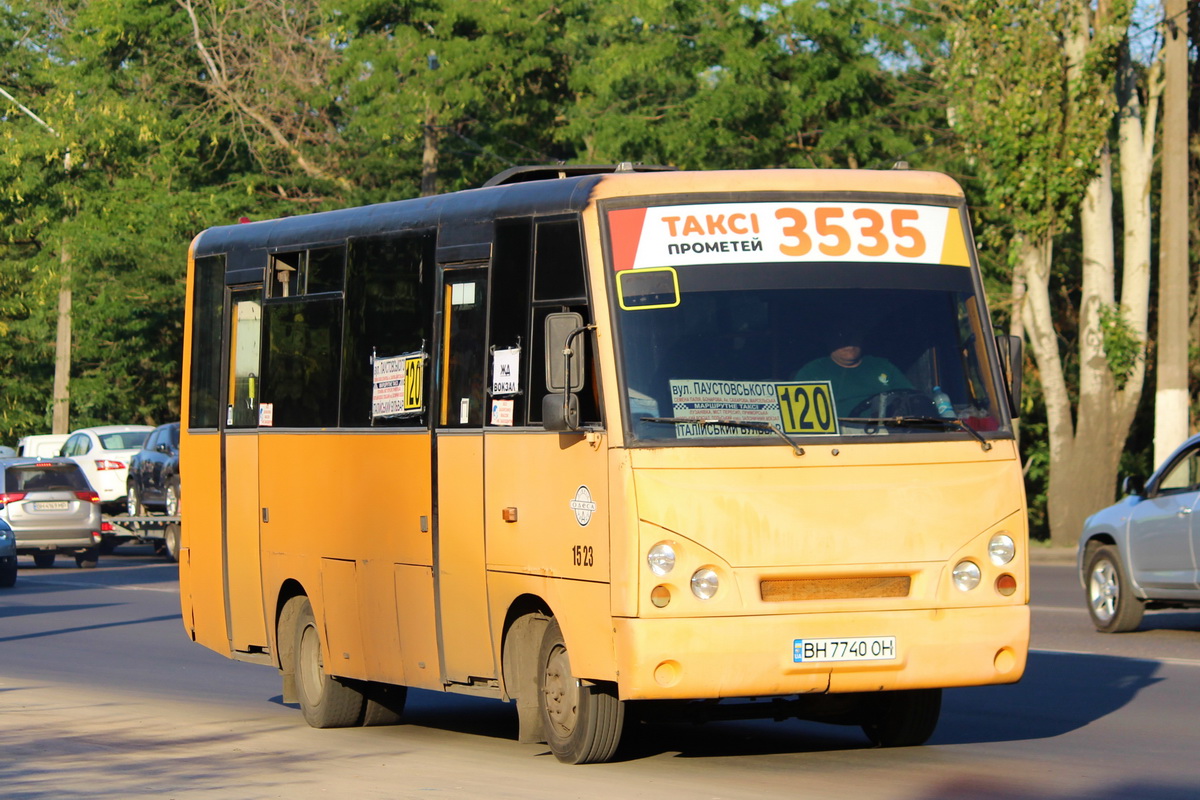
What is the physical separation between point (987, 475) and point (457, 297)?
9.97 feet

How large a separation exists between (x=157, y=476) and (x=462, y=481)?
2477 centimetres

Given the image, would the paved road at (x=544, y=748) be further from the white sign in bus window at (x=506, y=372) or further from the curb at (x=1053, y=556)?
the curb at (x=1053, y=556)

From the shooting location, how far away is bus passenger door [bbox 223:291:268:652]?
1287cm

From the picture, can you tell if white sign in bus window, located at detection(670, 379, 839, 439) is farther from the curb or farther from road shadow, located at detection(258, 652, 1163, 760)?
the curb

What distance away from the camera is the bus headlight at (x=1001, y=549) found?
9.46m

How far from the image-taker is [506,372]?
10.3 metres

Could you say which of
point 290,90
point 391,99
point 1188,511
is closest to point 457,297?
point 1188,511

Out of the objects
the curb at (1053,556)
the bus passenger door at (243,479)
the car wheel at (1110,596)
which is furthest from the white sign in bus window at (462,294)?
the curb at (1053,556)

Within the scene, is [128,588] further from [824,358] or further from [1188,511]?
[824,358]

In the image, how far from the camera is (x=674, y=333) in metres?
9.38

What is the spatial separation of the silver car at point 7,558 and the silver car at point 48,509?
4.59 metres

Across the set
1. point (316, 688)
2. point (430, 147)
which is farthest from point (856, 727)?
point (430, 147)

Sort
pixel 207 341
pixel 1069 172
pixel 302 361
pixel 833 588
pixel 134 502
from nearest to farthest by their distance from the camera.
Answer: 1. pixel 833 588
2. pixel 302 361
3. pixel 207 341
4. pixel 1069 172
5. pixel 134 502

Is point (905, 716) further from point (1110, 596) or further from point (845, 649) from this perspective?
point (1110, 596)
